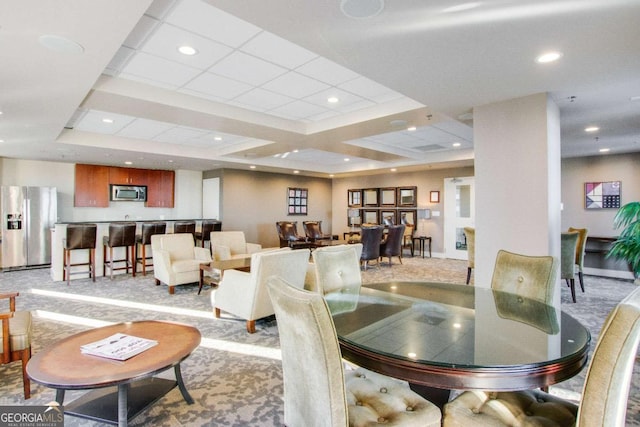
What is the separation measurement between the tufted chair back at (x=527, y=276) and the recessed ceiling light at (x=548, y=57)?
1.51m

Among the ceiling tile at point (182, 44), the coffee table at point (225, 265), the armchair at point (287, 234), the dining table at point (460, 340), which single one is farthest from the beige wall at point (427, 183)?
the ceiling tile at point (182, 44)

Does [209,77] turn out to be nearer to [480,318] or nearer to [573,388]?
[480,318]

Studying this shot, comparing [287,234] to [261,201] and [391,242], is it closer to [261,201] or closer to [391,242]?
[261,201]

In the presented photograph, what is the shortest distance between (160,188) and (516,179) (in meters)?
8.72

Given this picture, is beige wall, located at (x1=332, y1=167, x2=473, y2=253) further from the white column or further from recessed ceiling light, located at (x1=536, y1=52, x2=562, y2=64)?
recessed ceiling light, located at (x1=536, y1=52, x2=562, y2=64)

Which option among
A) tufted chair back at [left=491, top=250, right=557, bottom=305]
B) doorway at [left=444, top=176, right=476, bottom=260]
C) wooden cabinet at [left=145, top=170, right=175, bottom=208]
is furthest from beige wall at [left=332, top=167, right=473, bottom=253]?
tufted chair back at [left=491, top=250, right=557, bottom=305]

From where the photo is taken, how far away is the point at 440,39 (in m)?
2.25

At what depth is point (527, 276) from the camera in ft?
8.08

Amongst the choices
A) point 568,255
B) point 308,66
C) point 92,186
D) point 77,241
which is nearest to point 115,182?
point 92,186

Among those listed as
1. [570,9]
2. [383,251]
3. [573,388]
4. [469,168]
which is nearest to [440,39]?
[570,9]

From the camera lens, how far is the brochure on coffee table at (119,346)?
1924 mm

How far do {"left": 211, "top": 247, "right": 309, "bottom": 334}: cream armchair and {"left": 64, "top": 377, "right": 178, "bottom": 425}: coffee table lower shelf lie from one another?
1.28 m

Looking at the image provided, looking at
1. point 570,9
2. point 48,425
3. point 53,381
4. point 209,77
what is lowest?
point 48,425

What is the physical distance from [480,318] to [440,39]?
1.84 metres
